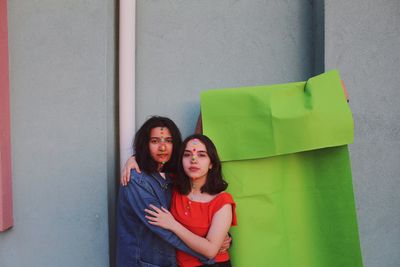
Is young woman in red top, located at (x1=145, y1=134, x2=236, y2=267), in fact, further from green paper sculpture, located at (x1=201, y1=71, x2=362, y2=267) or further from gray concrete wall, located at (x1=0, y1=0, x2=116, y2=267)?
gray concrete wall, located at (x1=0, y1=0, x2=116, y2=267)

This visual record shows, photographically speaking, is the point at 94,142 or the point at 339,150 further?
the point at 94,142

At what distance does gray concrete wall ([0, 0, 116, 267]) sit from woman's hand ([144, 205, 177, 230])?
648mm

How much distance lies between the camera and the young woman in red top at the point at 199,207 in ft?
6.23

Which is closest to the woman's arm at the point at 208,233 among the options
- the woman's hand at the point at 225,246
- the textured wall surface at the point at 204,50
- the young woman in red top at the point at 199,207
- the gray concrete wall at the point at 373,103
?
the young woman in red top at the point at 199,207

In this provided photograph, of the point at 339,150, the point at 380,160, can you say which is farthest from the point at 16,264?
the point at 380,160

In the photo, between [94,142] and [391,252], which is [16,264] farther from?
[391,252]

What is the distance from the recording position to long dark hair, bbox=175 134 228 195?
205 centimetres

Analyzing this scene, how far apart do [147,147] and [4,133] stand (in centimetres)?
97

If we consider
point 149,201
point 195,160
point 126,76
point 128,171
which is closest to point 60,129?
point 126,76

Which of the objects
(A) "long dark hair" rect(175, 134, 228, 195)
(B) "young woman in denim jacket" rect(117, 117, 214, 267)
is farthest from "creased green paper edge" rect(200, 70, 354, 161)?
(B) "young woman in denim jacket" rect(117, 117, 214, 267)

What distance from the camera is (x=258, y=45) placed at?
2.72 m

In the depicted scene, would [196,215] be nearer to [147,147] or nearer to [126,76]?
[147,147]

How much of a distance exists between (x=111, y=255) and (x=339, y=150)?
1.62 m

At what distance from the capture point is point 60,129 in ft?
8.12
